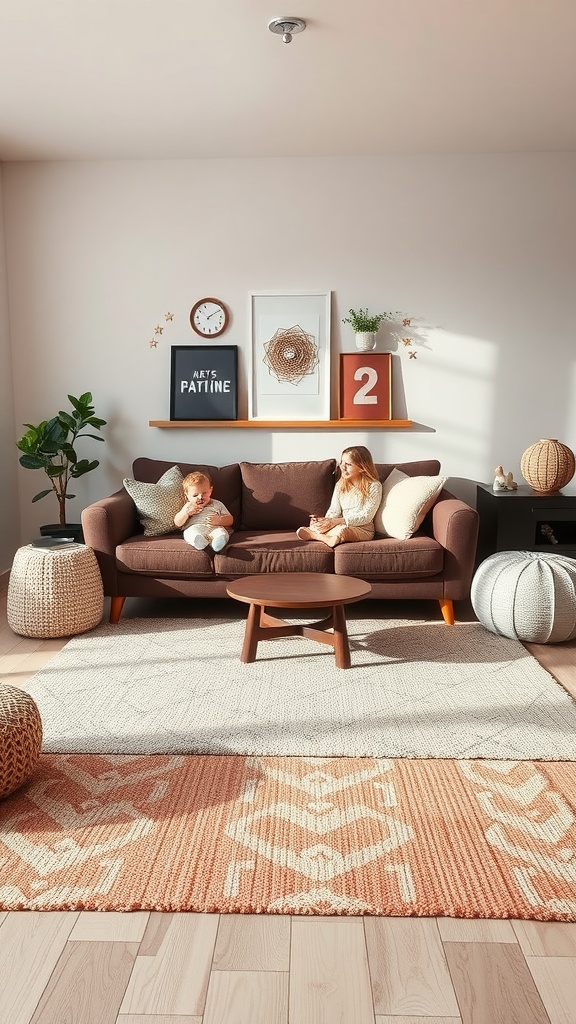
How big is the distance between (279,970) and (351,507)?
3.01 meters

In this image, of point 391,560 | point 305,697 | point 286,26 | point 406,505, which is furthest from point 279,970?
point 286,26

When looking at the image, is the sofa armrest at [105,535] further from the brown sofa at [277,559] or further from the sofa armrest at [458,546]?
the sofa armrest at [458,546]

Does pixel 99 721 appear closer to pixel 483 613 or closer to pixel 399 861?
pixel 399 861

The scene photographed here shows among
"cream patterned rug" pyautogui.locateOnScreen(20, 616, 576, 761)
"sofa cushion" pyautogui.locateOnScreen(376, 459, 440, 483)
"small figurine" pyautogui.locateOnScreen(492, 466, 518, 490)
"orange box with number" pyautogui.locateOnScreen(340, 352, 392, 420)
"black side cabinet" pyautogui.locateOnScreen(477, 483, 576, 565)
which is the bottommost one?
"cream patterned rug" pyautogui.locateOnScreen(20, 616, 576, 761)

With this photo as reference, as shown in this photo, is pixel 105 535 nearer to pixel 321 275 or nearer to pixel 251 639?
pixel 251 639

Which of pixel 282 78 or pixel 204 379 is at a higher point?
pixel 282 78

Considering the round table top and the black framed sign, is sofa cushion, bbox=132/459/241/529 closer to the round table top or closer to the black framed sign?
the black framed sign

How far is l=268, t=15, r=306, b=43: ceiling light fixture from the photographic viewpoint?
324 cm

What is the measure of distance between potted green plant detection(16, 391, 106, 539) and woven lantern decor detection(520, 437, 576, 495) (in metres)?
2.49

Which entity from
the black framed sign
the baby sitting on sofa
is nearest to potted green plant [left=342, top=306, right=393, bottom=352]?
the black framed sign

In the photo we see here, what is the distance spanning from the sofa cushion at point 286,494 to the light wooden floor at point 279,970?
3.10 m

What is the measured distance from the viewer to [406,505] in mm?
4484

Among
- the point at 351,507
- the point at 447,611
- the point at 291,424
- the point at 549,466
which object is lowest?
the point at 447,611

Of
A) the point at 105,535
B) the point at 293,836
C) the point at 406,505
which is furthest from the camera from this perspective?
the point at 406,505
